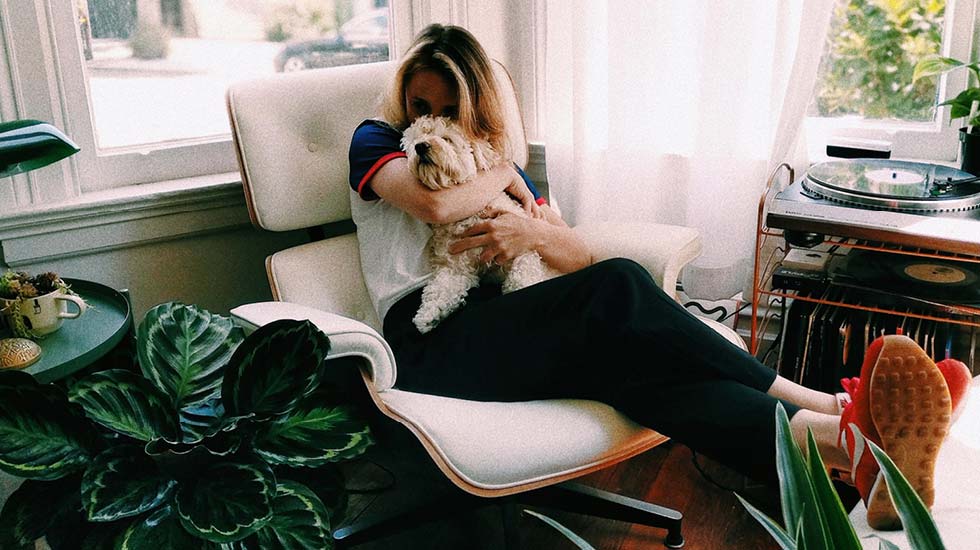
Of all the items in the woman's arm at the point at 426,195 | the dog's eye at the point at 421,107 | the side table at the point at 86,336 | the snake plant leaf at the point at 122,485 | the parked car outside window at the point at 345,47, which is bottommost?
the snake plant leaf at the point at 122,485

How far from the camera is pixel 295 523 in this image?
1062mm

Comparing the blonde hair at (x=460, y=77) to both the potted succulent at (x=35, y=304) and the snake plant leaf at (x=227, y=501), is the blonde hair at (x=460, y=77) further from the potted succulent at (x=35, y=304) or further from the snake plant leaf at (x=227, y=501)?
the snake plant leaf at (x=227, y=501)

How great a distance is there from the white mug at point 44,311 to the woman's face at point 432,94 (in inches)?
28.9

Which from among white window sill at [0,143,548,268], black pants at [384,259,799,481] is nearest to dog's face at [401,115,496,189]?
black pants at [384,259,799,481]

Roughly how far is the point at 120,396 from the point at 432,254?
2.67 feet

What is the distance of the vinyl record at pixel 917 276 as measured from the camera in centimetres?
170

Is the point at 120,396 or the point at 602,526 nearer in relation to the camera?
the point at 120,396

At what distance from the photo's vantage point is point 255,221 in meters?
1.81

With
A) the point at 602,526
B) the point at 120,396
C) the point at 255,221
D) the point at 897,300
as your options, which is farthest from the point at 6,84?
the point at 897,300

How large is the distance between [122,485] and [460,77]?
1005 mm

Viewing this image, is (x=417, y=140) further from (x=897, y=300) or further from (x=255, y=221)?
(x=897, y=300)

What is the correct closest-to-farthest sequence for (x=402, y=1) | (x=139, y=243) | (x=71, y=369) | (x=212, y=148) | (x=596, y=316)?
(x=71, y=369) → (x=596, y=316) → (x=139, y=243) → (x=212, y=148) → (x=402, y=1)

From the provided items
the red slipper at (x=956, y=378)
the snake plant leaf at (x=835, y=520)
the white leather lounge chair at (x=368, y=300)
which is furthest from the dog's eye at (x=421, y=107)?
the snake plant leaf at (x=835, y=520)

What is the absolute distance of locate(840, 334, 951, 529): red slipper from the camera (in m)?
1.12
